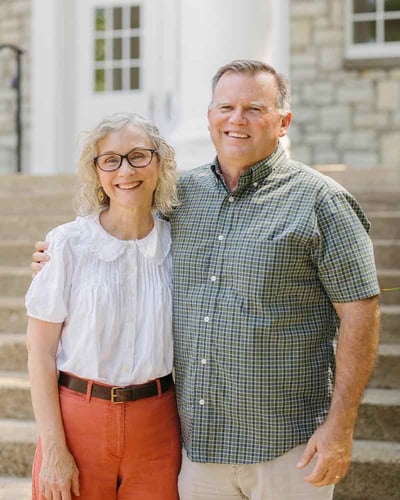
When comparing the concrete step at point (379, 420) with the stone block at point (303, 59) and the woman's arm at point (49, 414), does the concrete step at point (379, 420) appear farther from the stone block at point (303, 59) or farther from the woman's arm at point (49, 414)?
the stone block at point (303, 59)

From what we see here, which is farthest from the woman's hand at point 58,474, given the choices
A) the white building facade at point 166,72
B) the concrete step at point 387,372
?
the white building facade at point 166,72

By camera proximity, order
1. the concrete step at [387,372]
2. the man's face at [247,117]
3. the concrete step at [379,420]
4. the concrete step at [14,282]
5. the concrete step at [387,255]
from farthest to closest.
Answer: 1. the concrete step at [14,282]
2. the concrete step at [387,255]
3. the concrete step at [387,372]
4. the concrete step at [379,420]
5. the man's face at [247,117]

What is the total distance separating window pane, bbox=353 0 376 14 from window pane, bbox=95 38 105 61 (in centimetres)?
277

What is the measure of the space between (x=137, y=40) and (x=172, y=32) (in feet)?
1.93

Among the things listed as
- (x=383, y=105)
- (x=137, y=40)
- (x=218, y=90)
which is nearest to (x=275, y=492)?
(x=218, y=90)

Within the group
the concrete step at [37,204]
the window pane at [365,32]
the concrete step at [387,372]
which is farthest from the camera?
the window pane at [365,32]

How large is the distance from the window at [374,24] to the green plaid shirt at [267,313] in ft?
18.9

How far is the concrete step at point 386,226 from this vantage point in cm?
381

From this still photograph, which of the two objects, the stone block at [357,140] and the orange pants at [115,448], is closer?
the orange pants at [115,448]

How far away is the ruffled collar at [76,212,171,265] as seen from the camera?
6.29 feet

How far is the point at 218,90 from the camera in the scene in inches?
80.6

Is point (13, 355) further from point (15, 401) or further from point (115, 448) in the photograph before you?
point (115, 448)

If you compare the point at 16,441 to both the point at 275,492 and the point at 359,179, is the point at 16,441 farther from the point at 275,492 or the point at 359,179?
the point at 359,179

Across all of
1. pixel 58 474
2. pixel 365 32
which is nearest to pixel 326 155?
pixel 365 32
